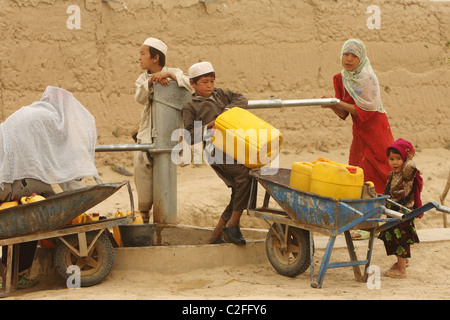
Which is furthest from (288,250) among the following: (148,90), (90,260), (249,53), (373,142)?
(249,53)

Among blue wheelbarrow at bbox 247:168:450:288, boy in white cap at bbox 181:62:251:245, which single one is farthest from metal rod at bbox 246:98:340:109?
blue wheelbarrow at bbox 247:168:450:288

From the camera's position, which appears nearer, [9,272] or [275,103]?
[9,272]

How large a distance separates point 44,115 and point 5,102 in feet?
14.6

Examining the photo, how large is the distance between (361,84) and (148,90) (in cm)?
201

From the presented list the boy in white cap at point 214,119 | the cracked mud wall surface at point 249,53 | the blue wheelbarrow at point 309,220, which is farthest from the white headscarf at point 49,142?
the cracked mud wall surface at point 249,53

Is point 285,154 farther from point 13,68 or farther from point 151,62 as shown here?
point 151,62

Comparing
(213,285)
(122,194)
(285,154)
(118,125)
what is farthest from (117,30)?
(213,285)

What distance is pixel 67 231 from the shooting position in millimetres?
4785

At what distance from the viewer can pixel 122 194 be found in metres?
9.05

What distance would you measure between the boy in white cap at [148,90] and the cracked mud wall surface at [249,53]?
379 cm

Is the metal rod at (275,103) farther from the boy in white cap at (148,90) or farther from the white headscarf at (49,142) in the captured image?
the white headscarf at (49,142)

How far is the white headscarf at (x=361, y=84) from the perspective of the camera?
6465 mm

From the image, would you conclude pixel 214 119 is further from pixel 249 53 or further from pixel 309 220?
pixel 249 53

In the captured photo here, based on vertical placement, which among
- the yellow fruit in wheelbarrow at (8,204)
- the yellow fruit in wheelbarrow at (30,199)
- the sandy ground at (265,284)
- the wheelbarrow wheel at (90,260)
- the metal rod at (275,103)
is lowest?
the sandy ground at (265,284)
